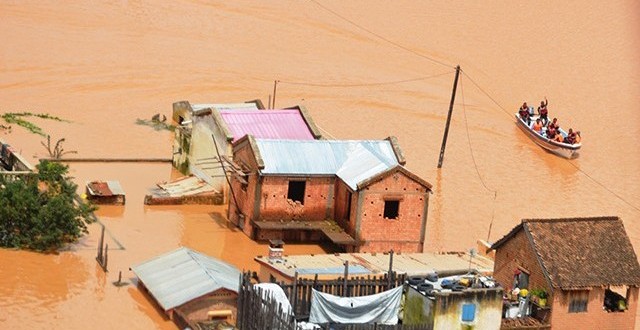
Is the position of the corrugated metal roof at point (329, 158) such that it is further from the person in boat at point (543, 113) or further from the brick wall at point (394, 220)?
the person in boat at point (543, 113)

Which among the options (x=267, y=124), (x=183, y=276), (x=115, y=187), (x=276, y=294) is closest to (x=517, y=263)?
(x=276, y=294)

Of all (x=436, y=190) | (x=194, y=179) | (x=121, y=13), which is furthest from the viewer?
(x=121, y=13)

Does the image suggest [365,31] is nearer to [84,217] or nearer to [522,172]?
[522,172]

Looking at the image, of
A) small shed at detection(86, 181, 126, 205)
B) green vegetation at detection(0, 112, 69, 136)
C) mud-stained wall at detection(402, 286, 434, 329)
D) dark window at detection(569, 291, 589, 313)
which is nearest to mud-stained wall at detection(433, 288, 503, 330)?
mud-stained wall at detection(402, 286, 434, 329)

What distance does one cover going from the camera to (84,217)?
126 feet

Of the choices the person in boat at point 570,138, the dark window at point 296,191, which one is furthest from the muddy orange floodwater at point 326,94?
the dark window at point 296,191

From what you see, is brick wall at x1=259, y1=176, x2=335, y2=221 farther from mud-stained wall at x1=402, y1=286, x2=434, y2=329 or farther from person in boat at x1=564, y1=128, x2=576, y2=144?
person in boat at x1=564, y1=128, x2=576, y2=144

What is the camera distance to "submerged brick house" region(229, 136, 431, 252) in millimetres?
39438

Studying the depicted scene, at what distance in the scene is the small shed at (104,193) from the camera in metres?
42.3

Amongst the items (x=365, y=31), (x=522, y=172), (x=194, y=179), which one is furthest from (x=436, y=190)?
(x=365, y=31)

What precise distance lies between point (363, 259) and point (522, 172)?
1662 centimetres

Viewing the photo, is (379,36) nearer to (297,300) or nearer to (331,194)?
(331,194)

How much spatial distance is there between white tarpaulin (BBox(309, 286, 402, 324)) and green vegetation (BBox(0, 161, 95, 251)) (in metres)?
9.23

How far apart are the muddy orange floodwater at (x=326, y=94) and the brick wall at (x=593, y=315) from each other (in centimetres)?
908
